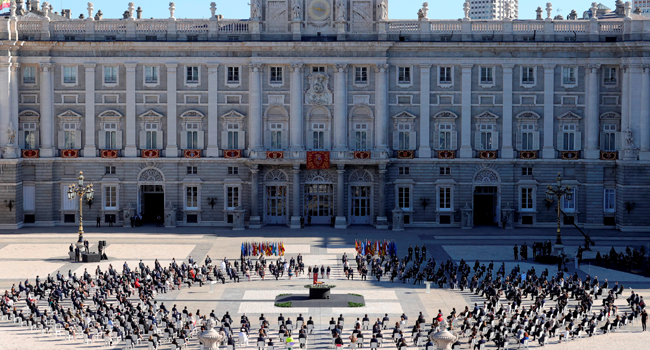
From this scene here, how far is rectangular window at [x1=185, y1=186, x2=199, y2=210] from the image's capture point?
8894 cm

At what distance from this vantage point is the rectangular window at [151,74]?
289 ft

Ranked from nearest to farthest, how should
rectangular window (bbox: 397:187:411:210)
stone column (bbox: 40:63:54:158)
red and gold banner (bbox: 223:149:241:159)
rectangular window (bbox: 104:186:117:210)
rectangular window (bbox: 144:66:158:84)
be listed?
stone column (bbox: 40:63:54:158) → rectangular window (bbox: 144:66:158:84) → red and gold banner (bbox: 223:149:241:159) → rectangular window (bbox: 104:186:117:210) → rectangular window (bbox: 397:187:411:210)

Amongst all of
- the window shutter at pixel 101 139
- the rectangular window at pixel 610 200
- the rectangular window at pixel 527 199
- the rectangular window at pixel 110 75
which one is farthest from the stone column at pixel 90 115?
the rectangular window at pixel 610 200

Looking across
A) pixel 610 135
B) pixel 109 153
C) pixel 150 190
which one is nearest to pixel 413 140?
pixel 610 135

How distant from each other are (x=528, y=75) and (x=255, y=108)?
25.4 meters

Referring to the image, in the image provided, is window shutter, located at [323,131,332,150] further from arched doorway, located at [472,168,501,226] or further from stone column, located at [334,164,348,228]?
arched doorway, located at [472,168,501,226]

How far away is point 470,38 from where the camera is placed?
87.7 metres

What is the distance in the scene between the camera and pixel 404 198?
89.0 metres

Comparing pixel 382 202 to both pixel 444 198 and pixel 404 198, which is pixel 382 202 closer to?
pixel 404 198

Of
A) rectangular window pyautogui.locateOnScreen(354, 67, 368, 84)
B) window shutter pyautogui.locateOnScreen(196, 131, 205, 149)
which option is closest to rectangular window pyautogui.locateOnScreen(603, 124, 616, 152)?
rectangular window pyautogui.locateOnScreen(354, 67, 368, 84)

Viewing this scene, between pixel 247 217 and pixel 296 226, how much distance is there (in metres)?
5.07

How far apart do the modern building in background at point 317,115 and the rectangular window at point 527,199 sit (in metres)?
0.21

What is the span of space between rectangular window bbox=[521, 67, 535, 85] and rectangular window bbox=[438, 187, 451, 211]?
478 inches

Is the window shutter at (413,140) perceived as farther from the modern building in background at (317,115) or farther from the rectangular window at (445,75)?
the rectangular window at (445,75)
